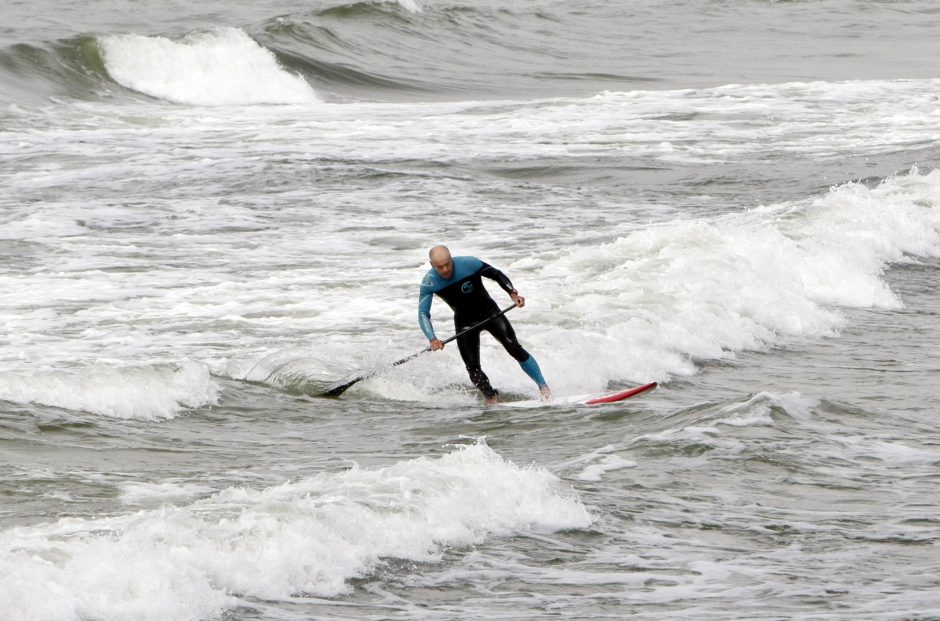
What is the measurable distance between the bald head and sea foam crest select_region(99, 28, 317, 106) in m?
22.9

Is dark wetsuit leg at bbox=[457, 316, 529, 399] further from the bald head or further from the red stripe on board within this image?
the red stripe on board

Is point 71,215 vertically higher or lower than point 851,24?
lower

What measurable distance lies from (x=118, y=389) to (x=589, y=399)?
398 centimetres

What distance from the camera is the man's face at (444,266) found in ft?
40.7

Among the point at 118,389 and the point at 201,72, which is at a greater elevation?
the point at 201,72

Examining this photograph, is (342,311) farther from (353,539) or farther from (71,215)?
(353,539)

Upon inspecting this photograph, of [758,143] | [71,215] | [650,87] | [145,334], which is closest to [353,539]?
[145,334]

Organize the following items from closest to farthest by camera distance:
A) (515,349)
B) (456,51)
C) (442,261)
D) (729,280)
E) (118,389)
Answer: (118,389)
(442,261)
(515,349)
(729,280)
(456,51)

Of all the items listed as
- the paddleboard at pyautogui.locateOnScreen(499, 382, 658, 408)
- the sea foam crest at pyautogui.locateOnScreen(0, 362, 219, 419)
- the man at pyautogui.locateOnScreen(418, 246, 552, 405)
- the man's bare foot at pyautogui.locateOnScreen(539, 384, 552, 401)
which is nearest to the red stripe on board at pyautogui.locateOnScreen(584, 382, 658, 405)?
the paddleboard at pyautogui.locateOnScreen(499, 382, 658, 408)

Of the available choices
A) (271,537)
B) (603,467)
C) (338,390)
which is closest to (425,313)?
(338,390)

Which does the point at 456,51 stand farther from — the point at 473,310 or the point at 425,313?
the point at 425,313

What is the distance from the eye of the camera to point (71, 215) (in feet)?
67.4

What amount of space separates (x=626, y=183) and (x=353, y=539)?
55.0 ft

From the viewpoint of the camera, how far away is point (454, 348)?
46.6ft
